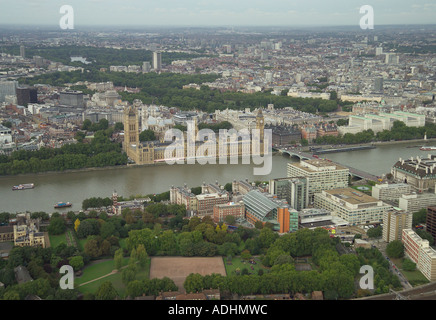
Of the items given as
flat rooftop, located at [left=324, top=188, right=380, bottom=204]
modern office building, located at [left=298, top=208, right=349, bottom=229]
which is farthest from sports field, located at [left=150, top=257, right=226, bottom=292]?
flat rooftop, located at [left=324, top=188, right=380, bottom=204]

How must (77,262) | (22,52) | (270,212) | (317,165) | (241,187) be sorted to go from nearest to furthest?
(77,262) < (270,212) < (241,187) < (317,165) < (22,52)

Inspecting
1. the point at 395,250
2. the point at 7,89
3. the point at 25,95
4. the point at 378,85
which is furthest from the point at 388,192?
the point at 7,89

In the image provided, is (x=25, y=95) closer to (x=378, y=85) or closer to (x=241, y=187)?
(x=241, y=187)

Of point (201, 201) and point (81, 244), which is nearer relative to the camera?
point (81, 244)

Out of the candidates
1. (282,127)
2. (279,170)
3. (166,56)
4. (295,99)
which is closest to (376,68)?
(295,99)

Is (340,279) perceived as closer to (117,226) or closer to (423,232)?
(423,232)

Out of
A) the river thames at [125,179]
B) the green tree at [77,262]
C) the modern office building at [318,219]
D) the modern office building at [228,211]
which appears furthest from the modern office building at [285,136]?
the green tree at [77,262]

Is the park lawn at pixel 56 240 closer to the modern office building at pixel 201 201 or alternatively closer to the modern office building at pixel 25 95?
the modern office building at pixel 201 201
